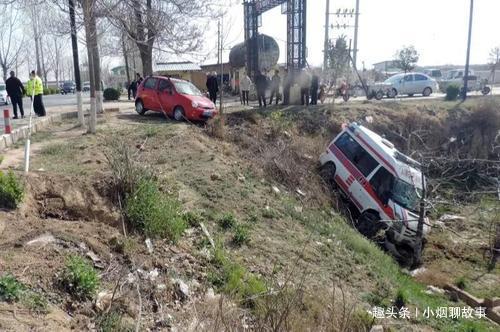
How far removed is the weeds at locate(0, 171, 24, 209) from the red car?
30.3 ft

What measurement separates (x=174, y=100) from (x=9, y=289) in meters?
11.7

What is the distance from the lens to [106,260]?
198 inches

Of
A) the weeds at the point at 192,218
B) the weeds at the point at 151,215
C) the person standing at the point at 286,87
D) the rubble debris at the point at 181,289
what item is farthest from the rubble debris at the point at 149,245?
the person standing at the point at 286,87

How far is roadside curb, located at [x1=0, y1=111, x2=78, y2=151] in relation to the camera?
9.29 metres

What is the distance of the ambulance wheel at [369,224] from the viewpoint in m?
10.4

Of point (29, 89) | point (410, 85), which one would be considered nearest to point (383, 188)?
point (29, 89)

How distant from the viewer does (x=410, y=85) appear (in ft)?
91.3

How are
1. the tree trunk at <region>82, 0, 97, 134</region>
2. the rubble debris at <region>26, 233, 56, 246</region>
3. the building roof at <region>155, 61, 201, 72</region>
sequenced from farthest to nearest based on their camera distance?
the building roof at <region>155, 61, 201, 72</region> < the tree trunk at <region>82, 0, 97, 134</region> < the rubble debris at <region>26, 233, 56, 246</region>

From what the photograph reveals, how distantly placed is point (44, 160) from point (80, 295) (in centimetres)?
475

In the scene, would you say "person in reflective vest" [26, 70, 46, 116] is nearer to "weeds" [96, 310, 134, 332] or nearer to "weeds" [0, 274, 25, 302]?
"weeds" [0, 274, 25, 302]

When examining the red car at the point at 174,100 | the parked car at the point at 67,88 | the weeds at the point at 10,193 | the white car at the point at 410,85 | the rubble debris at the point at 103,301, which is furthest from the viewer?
the parked car at the point at 67,88

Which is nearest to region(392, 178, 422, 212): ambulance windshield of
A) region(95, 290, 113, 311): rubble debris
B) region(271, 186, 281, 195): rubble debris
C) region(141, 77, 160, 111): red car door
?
region(271, 186, 281, 195): rubble debris

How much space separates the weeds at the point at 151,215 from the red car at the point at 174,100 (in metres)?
8.06

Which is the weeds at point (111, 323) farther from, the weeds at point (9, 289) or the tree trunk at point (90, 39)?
the tree trunk at point (90, 39)
